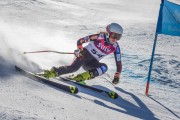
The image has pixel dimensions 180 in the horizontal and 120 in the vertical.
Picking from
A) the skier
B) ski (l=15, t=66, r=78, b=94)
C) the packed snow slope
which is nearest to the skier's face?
the skier

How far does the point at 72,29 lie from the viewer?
14.2 meters

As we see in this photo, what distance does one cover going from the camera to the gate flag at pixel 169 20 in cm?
699

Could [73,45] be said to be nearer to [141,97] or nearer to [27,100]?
[141,97]

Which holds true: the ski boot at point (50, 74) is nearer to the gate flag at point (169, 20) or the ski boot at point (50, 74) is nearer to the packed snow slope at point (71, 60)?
the packed snow slope at point (71, 60)

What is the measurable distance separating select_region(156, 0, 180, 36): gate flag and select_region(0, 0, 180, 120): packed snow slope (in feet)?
4.75

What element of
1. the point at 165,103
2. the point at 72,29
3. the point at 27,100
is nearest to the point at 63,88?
the point at 27,100

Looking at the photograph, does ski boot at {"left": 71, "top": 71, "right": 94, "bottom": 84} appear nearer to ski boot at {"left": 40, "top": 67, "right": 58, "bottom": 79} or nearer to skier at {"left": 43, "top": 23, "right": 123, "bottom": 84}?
skier at {"left": 43, "top": 23, "right": 123, "bottom": 84}

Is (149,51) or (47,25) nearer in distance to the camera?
(149,51)

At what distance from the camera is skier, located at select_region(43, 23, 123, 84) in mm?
7293

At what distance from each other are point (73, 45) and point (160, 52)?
2.92 m

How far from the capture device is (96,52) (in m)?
7.73

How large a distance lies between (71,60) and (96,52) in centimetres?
204

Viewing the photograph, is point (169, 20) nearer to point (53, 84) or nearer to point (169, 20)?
point (169, 20)

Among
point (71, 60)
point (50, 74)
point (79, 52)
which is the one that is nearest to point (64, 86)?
point (50, 74)
